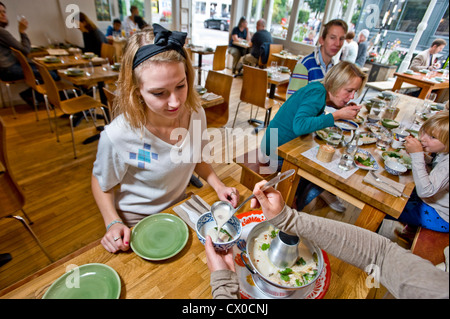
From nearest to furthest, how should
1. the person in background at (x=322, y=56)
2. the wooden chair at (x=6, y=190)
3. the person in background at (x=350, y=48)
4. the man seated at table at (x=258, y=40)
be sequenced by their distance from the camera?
the wooden chair at (x=6, y=190), the person in background at (x=322, y=56), the person in background at (x=350, y=48), the man seated at table at (x=258, y=40)

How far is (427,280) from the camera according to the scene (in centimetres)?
30

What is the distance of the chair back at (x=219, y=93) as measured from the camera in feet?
9.27

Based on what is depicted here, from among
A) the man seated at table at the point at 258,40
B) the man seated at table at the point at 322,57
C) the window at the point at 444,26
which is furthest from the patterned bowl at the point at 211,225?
the man seated at table at the point at 258,40

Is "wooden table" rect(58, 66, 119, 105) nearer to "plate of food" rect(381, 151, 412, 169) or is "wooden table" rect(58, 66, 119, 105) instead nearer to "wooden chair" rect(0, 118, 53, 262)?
"wooden chair" rect(0, 118, 53, 262)

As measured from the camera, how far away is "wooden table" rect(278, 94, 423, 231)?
45.2 inches

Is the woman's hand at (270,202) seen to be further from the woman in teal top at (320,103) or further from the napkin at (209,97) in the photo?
the napkin at (209,97)

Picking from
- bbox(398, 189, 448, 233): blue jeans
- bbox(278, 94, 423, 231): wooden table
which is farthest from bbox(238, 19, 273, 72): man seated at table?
bbox(398, 189, 448, 233): blue jeans

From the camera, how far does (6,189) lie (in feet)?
4.41

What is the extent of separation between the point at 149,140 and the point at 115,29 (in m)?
5.53

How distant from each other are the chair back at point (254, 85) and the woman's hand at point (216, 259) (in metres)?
2.93

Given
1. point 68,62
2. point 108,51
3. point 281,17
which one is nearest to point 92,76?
point 68,62

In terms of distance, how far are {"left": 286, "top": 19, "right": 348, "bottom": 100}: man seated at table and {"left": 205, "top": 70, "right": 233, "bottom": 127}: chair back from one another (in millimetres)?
817

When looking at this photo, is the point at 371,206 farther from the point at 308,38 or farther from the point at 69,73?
the point at 308,38
